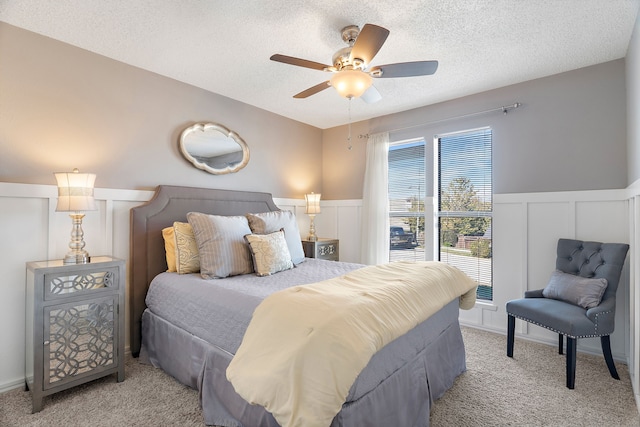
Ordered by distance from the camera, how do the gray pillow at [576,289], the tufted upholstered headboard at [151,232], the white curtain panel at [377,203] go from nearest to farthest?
the gray pillow at [576,289]
the tufted upholstered headboard at [151,232]
the white curtain panel at [377,203]

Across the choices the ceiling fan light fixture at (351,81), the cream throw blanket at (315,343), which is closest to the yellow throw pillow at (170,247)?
the cream throw blanket at (315,343)

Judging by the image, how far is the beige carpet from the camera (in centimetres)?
185

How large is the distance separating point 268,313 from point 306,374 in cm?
38

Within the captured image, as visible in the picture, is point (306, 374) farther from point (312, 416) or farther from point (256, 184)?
point (256, 184)

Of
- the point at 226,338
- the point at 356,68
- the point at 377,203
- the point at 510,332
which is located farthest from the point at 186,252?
the point at 510,332

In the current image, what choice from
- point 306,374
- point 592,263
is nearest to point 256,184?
point 306,374

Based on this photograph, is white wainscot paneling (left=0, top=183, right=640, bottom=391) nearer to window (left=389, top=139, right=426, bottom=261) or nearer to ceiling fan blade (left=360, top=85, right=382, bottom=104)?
window (left=389, top=139, right=426, bottom=261)

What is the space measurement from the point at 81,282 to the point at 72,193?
623mm

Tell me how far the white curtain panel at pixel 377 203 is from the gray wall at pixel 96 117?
1.63 metres

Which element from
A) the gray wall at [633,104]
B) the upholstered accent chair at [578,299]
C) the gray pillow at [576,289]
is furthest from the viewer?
the gray pillow at [576,289]

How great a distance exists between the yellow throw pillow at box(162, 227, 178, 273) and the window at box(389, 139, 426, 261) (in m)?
2.67

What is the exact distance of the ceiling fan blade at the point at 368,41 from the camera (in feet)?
5.64

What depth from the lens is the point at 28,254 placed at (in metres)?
2.28

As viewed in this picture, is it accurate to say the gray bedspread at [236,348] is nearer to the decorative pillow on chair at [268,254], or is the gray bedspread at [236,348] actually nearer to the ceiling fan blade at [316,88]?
the decorative pillow on chair at [268,254]
